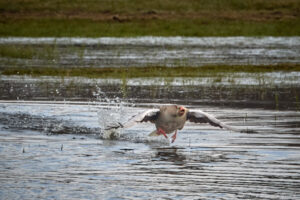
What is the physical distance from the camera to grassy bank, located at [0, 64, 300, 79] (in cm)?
2117

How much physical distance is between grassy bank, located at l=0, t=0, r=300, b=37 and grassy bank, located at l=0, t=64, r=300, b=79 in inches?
651

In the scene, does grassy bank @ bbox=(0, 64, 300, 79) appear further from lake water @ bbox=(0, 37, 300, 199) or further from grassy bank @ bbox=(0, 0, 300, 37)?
grassy bank @ bbox=(0, 0, 300, 37)

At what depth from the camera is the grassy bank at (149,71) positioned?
21172mm

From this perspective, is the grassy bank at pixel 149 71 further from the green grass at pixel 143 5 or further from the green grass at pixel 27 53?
the green grass at pixel 143 5

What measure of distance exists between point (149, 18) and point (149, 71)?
2386 centimetres

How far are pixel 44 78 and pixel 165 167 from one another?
12037mm

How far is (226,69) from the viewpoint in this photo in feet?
72.3

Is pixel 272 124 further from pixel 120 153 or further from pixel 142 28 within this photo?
pixel 142 28

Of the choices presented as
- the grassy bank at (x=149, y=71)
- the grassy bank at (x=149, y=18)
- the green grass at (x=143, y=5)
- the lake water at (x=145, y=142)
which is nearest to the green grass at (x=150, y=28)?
the grassy bank at (x=149, y=18)

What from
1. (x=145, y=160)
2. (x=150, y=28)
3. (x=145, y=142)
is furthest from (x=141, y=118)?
(x=150, y=28)

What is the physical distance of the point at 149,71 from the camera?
21.7 m

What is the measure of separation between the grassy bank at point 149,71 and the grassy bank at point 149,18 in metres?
16.5

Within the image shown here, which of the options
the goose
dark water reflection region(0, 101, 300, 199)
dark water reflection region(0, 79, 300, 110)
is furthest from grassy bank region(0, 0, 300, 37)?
the goose

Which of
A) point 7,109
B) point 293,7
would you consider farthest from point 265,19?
point 7,109
